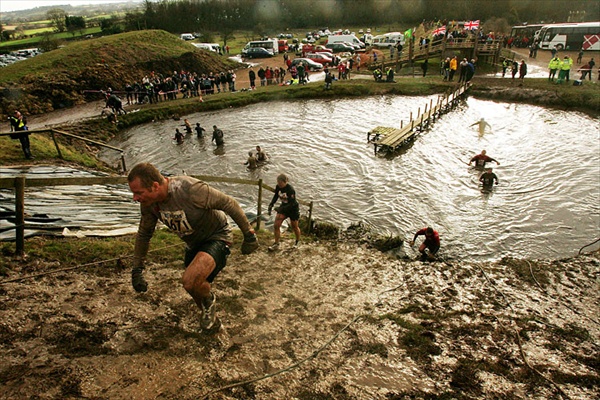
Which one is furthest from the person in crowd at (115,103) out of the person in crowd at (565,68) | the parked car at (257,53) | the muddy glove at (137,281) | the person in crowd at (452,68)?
the person in crowd at (565,68)

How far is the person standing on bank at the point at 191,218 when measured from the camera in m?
3.50

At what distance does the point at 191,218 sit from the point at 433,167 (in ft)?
43.7

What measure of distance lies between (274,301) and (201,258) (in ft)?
6.83

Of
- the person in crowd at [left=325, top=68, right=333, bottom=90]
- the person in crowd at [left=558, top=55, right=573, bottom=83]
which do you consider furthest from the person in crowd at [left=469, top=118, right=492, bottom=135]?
the person in crowd at [left=325, top=68, right=333, bottom=90]

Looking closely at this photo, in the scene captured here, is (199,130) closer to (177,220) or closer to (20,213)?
(20,213)

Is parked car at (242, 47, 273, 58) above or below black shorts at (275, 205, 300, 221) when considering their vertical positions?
above

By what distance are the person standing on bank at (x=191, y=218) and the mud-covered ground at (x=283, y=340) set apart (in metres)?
0.77

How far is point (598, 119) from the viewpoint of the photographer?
20.1 meters

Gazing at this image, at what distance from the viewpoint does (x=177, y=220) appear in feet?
12.2

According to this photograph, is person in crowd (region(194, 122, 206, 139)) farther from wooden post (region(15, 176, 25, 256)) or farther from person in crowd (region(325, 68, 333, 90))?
wooden post (region(15, 176, 25, 256))

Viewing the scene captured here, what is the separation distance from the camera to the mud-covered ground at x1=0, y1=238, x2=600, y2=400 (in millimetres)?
3609

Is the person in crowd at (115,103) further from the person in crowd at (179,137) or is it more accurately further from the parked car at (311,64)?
the parked car at (311,64)

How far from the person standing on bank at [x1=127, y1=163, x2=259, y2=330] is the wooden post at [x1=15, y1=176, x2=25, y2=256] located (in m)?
2.36

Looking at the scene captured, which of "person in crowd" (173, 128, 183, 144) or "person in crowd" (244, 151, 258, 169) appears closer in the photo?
"person in crowd" (244, 151, 258, 169)
